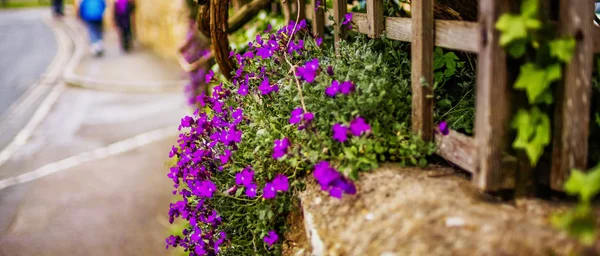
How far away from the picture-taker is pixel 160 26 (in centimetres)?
1480

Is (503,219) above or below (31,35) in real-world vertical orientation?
above

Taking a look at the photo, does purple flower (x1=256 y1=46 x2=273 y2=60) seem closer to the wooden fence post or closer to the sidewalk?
the wooden fence post

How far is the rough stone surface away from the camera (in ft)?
6.14

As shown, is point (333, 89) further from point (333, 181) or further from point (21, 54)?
point (21, 54)

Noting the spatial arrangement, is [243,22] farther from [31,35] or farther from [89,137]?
[31,35]

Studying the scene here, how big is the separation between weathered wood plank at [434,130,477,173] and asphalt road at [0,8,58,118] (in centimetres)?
818

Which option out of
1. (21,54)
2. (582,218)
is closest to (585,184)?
(582,218)

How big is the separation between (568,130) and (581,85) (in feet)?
0.54

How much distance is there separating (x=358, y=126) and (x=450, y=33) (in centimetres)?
54

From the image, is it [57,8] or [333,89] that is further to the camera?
[57,8]

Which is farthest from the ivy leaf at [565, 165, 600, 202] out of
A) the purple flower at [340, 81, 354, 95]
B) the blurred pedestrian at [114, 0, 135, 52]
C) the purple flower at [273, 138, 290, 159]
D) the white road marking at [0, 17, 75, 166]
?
the blurred pedestrian at [114, 0, 135, 52]

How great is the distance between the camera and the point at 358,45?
3250 millimetres

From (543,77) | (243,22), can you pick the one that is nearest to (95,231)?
(243,22)

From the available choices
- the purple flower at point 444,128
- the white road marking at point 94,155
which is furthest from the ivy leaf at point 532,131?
the white road marking at point 94,155
